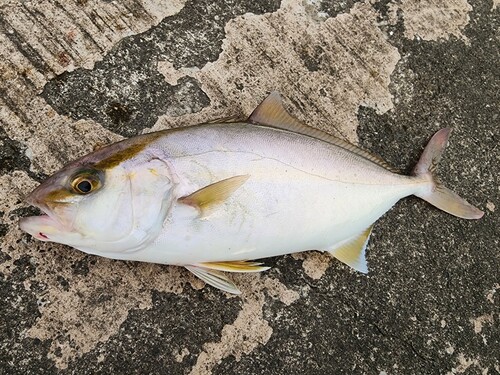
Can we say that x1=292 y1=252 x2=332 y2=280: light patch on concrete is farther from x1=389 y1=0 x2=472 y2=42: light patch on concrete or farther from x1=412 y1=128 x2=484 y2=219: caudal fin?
x1=389 y1=0 x2=472 y2=42: light patch on concrete

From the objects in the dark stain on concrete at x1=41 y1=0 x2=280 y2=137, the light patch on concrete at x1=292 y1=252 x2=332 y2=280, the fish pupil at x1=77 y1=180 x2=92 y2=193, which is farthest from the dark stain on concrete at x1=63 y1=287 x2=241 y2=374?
the dark stain on concrete at x1=41 y1=0 x2=280 y2=137

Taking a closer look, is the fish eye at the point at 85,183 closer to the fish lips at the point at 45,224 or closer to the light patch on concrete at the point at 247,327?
the fish lips at the point at 45,224

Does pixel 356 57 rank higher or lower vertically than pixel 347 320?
higher

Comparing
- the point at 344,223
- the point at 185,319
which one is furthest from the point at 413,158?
the point at 185,319

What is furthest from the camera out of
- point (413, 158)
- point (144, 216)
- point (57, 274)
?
point (413, 158)

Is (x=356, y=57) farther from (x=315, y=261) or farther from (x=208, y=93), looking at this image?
(x=315, y=261)

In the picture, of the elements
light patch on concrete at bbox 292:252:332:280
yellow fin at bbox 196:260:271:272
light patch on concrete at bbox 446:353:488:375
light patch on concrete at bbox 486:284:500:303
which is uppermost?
yellow fin at bbox 196:260:271:272

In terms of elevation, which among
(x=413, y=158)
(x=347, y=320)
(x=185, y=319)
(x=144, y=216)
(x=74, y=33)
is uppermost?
(x=74, y=33)

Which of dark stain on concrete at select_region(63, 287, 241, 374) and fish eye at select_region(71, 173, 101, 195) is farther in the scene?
dark stain on concrete at select_region(63, 287, 241, 374)

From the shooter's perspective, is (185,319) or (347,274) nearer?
(185,319)
